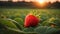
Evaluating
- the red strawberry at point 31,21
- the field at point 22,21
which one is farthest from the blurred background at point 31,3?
the red strawberry at point 31,21

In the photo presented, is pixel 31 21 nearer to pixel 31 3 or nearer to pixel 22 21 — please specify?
pixel 22 21

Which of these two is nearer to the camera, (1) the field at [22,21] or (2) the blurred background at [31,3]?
(1) the field at [22,21]

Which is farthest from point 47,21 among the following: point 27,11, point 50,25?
point 27,11

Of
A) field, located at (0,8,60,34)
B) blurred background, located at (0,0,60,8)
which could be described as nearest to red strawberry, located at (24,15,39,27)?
field, located at (0,8,60,34)

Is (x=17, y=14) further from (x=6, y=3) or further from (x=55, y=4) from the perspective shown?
(x=55, y=4)

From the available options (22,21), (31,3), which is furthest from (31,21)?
(31,3)

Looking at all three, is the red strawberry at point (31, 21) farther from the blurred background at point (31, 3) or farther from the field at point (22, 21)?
the blurred background at point (31, 3)
